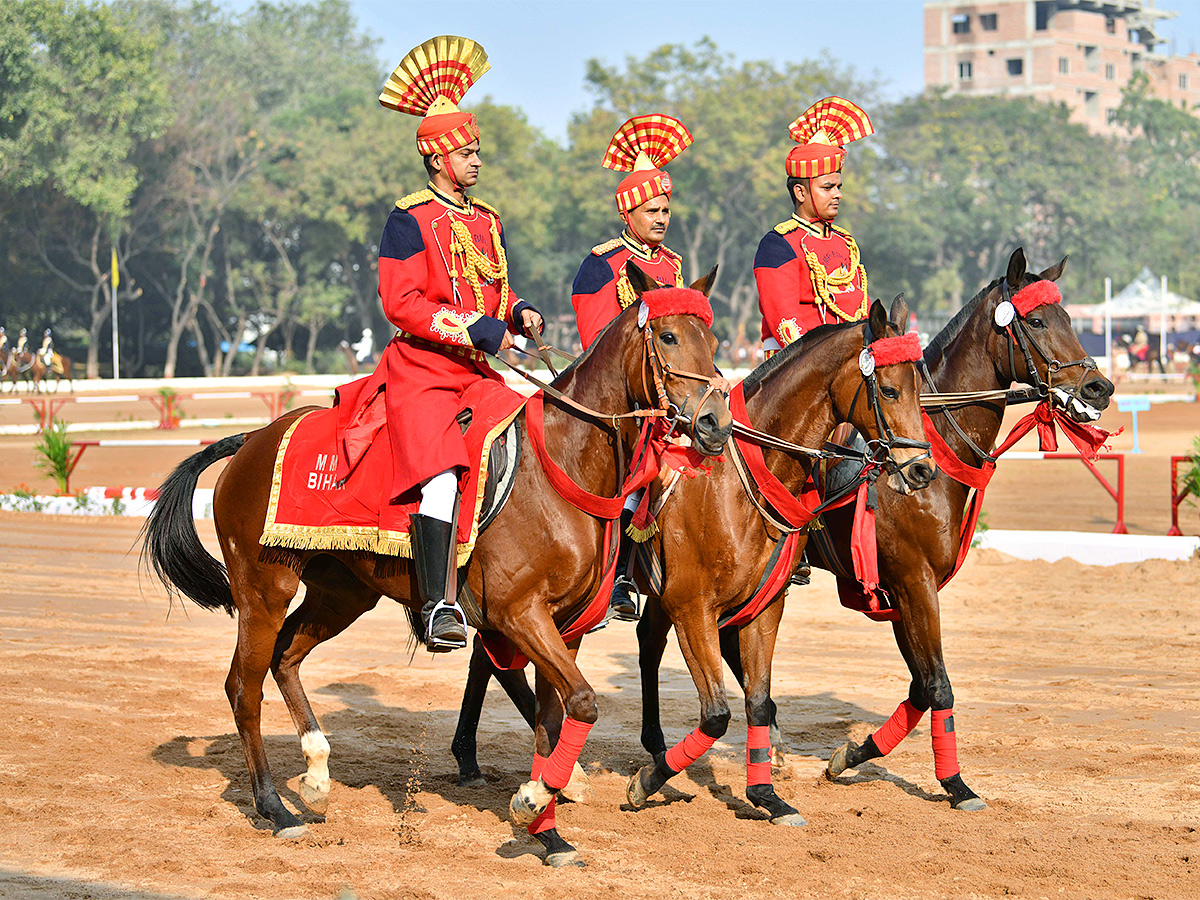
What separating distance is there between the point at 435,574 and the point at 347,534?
25.6 inches

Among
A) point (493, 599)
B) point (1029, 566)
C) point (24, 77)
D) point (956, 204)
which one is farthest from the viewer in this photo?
point (956, 204)

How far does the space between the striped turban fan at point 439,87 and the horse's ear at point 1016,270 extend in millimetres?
2868

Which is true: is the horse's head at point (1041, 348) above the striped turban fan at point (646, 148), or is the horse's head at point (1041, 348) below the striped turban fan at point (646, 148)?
below

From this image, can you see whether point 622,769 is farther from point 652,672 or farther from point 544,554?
point 544,554

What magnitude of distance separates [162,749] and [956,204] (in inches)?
2681

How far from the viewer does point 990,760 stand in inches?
294

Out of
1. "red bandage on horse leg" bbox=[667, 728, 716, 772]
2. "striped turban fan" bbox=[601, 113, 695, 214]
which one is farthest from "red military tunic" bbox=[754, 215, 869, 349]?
"red bandage on horse leg" bbox=[667, 728, 716, 772]

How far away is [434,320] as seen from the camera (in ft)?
19.2

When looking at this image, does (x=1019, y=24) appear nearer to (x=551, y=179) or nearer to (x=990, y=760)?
(x=551, y=179)

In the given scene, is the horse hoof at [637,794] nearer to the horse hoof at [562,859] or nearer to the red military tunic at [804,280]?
the horse hoof at [562,859]

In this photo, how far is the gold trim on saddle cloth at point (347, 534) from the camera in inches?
225

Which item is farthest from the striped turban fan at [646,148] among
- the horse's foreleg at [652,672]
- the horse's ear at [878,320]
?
the horse's foreleg at [652,672]

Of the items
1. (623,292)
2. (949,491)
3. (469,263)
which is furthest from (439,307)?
(949,491)

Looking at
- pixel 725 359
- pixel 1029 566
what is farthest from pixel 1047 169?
pixel 1029 566
